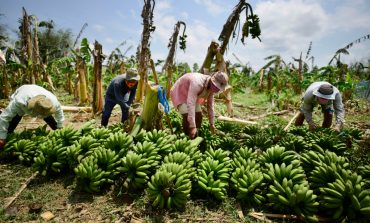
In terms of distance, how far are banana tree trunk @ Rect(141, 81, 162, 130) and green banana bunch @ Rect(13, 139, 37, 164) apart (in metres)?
1.93

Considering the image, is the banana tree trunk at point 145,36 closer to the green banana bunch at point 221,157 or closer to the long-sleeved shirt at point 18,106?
the long-sleeved shirt at point 18,106

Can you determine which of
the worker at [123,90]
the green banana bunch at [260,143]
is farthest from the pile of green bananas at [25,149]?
the green banana bunch at [260,143]

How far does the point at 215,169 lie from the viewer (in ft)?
11.0

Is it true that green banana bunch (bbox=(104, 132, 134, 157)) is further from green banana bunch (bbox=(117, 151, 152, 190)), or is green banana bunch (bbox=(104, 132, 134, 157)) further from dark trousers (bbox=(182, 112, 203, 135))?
dark trousers (bbox=(182, 112, 203, 135))

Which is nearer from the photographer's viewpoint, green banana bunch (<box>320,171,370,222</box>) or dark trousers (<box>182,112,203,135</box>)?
green banana bunch (<box>320,171,370,222</box>)

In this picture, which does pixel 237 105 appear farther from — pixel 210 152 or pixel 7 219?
pixel 7 219

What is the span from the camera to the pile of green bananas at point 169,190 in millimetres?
2961

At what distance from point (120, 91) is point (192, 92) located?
207cm

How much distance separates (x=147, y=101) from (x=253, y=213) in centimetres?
230

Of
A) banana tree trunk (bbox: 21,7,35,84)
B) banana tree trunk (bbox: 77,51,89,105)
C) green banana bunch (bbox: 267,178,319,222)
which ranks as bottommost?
green banana bunch (bbox: 267,178,319,222)

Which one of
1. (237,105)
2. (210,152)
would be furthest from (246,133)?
(237,105)

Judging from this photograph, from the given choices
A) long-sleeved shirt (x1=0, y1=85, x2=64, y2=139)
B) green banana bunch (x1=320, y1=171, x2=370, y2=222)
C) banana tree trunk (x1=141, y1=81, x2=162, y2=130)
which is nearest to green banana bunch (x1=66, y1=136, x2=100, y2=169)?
banana tree trunk (x1=141, y1=81, x2=162, y2=130)

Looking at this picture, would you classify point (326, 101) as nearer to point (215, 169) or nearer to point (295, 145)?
point (295, 145)

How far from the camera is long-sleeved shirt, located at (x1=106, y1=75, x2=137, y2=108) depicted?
17.7 ft
